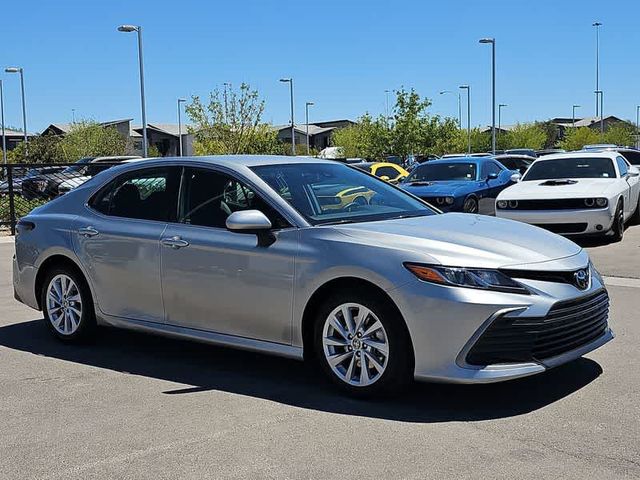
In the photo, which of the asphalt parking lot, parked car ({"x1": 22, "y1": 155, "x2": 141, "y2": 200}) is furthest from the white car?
parked car ({"x1": 22, "y1": 155, "x2": 141, "y2": 200})

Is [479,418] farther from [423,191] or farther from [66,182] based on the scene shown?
[66,182]

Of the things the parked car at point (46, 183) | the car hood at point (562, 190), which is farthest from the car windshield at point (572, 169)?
the parked car at point (46, 183)

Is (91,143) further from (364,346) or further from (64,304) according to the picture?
(364,346)

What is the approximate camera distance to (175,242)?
5.65 metres

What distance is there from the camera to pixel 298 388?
5.23 metres

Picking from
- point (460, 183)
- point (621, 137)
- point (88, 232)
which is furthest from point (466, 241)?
point (621, 137)

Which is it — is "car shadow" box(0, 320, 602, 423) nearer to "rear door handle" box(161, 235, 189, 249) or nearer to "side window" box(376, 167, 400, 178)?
"rear door handle" box(161, 235, 189, 249)

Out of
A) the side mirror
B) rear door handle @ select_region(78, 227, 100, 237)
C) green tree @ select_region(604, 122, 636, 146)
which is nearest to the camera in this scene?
the side mirror

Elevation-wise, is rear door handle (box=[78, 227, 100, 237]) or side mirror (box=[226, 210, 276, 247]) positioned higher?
side mirror (box=[226, 210, 276, 247])

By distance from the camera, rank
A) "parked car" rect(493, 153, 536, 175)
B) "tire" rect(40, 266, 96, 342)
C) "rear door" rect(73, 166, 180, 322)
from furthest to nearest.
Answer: "parked car" rect(493, 153, 536, 175), "tire" rect(40, 266, 96, 342), "rear door" rect(73, 166, 180, 322)

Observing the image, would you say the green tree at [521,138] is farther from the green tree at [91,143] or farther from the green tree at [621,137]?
the green tree at [91,143]

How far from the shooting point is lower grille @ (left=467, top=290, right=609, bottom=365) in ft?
14.6

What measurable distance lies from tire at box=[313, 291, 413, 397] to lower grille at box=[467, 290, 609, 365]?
44cm

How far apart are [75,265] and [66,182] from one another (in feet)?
42.8
